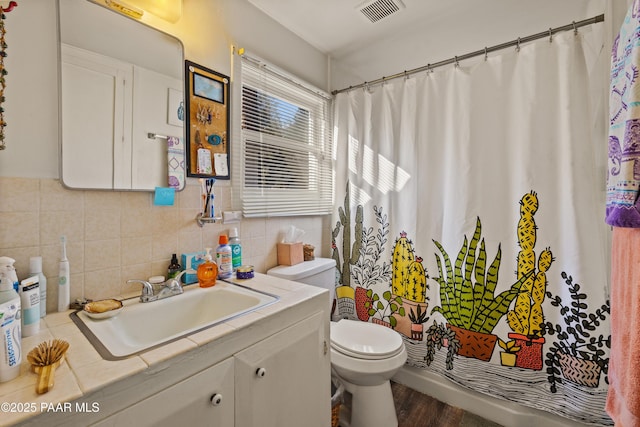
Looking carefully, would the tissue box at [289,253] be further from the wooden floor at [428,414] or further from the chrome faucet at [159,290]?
the wooden floor at [428,414]

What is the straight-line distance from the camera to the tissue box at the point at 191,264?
47.9 inches

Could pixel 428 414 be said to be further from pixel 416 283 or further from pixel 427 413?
pixel 416 283

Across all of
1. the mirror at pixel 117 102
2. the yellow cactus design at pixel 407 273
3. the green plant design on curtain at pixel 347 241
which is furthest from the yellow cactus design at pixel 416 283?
the mirror at pixel 117 102

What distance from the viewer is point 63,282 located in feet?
2.97

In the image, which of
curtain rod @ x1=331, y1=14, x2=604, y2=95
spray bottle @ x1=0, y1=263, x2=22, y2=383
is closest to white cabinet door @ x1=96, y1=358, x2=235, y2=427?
spray bottle @ x1=0, y1=263, x2=22, y2=383

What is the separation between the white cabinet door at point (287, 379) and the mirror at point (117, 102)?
2.67 feet

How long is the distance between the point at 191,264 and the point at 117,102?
0.71 meters

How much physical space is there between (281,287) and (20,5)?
129 centimetres

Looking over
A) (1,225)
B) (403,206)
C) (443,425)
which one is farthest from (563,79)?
(1,225)

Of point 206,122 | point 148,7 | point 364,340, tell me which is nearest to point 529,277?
point 364,340

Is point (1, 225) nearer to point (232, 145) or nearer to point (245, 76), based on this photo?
point (232, 145)

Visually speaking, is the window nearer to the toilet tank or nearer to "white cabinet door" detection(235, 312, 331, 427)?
the toilet tank

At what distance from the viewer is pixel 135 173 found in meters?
1.10

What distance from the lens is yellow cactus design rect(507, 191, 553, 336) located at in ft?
4.43
